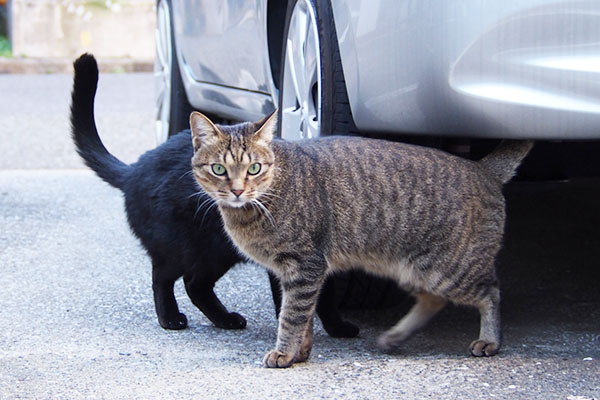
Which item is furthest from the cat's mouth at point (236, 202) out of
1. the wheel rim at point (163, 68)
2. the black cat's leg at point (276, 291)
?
the wheel rim at point (163, 68)

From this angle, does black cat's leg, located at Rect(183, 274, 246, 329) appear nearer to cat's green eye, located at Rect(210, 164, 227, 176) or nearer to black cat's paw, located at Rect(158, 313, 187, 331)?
black cat's paw, located at Rect(158, 313, 187, 331)

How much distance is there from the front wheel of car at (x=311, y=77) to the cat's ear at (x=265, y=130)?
364 millimetres

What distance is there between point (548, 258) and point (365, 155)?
1509 millimetres

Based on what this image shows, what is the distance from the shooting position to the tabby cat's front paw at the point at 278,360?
2.78 meters

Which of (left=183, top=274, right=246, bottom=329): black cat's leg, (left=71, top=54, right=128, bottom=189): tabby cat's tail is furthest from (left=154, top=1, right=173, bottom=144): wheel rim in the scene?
(left=183, top=274, right=246, bottom=329): black cat's leg

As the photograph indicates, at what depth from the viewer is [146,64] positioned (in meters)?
13.2

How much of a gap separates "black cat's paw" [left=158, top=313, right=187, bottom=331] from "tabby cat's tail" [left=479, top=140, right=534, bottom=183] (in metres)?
1.14

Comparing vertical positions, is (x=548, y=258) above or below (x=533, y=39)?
below

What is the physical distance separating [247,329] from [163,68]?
8.49 ft

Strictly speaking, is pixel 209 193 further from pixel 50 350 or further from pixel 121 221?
pixel 121 221

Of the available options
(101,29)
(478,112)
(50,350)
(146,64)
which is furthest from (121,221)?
(101,29)

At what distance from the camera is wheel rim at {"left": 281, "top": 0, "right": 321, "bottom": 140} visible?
3.28 meters

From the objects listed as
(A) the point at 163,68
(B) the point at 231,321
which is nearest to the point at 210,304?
(B) the point at 231,321

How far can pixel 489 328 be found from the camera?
2.93 m
